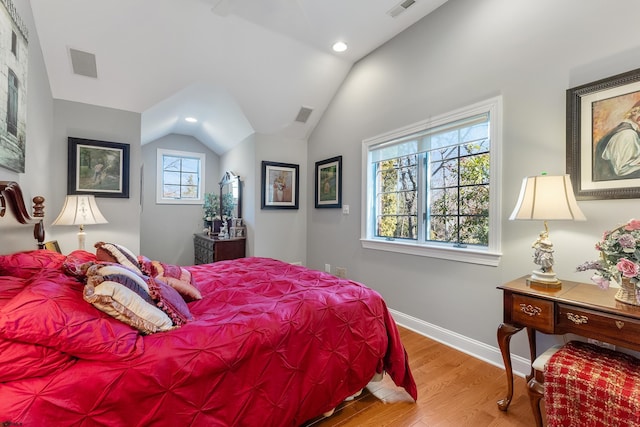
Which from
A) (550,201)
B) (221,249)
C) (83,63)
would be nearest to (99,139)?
(83,63)

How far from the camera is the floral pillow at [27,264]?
140 cm

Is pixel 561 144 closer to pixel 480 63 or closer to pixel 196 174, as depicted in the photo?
pixel 480 63

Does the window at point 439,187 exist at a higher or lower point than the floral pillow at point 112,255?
higher

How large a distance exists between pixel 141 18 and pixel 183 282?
7.97ft

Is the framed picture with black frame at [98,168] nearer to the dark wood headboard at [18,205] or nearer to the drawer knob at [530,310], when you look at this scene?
the dark wood headboard at [18,205]

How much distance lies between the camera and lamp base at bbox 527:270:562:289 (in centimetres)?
168

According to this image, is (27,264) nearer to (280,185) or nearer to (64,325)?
(64,325)

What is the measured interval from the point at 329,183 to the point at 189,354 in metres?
3.07

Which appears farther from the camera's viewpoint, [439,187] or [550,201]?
[439,187]

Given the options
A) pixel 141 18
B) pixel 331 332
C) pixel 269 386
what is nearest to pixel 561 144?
pixel 331 332

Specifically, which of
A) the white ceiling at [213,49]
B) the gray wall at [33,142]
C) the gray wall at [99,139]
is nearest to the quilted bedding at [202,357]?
the gray wall at [33,142]

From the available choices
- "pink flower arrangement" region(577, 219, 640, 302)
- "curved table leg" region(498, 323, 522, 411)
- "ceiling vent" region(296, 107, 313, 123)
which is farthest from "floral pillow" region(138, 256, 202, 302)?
"ceiling vent" region(296, 107, 313, 123)

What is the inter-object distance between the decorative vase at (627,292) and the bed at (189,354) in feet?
3.85

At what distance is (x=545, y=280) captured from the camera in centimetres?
170
